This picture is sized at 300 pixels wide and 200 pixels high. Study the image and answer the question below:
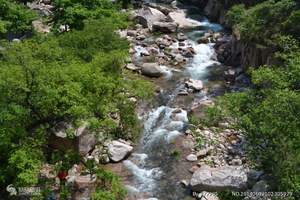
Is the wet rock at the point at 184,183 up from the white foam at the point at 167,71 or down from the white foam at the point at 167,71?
down

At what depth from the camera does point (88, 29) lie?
26359mm

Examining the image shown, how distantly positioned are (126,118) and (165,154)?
279cm

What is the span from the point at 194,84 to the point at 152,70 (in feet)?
11.5

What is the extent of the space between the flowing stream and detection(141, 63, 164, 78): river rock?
58 centimetres

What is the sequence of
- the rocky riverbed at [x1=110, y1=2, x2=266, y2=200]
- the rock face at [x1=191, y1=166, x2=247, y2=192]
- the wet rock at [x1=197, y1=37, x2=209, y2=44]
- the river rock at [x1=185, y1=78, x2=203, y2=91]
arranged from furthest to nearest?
the wet rock at [x1=197, y1=37, x2=209, y2=44] < the river rock at [x1=185, y1=78, x2=203, y2=91] < the rocky riverbed at [x1=110, y1=2, x2=266, y2=200] < the rock face at [x1=191, y1=166, x2=247, y2=192]

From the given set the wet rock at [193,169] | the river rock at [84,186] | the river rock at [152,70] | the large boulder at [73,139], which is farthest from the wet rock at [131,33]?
the river rock at [84,186]

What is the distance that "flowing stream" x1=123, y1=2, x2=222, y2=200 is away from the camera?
21781mm

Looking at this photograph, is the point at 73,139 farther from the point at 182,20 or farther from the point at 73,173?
the point at 182,20

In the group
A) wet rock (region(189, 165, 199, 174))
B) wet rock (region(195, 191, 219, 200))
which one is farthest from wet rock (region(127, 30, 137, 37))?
wet rock (region(195, 191, 219, 200))

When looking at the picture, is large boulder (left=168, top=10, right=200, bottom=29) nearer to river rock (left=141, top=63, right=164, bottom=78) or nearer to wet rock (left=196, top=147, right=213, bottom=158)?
river rock (left=141, top=63, right=164, bottom=78)

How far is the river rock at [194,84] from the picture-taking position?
1214 inches

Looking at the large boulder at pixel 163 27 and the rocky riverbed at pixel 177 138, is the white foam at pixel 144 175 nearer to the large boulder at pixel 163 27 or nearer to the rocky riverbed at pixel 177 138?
the rocky riverbed at pixel 177 138

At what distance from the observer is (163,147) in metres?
25.1

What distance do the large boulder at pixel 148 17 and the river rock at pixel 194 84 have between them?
11.9m
